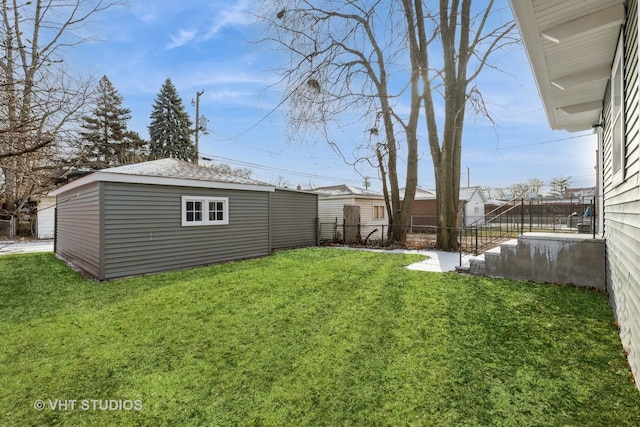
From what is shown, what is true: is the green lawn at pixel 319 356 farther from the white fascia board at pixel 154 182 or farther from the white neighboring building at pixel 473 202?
the white neighboring building at pixel 473 202

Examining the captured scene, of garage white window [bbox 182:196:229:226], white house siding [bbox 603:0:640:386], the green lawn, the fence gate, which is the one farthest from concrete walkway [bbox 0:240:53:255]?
white house siding [bbox 603:0:640:386]

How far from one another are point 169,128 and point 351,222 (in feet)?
74.8

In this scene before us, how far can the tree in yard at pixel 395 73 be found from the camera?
32.4 ft

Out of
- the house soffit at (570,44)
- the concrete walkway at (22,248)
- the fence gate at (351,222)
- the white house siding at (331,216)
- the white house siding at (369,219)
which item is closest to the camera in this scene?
the house soffit at (570,44)

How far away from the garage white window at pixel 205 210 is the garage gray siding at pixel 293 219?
256 cm

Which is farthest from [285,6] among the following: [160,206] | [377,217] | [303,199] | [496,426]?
[496,426]

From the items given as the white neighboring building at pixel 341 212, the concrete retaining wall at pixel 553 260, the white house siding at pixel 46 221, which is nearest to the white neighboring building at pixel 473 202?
the white neighboring building at pixel 341 212

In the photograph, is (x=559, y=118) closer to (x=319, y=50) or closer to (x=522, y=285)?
(x=522, y=285)

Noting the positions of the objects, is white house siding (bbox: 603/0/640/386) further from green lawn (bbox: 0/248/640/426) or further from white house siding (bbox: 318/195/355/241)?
white house siding (bbox: 318/195/355/241)

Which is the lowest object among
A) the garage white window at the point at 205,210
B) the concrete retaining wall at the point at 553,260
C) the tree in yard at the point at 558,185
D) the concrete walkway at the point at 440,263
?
the concrete walkway at the point at 440,263

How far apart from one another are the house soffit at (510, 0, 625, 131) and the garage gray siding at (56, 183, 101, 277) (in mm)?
7935

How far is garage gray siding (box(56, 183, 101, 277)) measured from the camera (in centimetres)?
673

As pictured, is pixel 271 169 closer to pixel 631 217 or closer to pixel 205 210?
pixel 205 210

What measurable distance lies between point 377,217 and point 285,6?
10579 mm
